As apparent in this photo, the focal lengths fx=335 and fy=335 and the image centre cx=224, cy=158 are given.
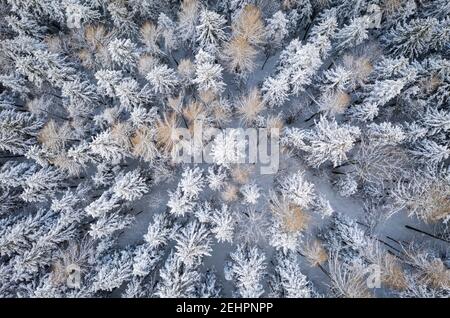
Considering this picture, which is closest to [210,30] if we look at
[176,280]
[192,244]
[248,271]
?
[192,244]

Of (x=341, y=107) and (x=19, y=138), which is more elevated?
(x=341, y=107)

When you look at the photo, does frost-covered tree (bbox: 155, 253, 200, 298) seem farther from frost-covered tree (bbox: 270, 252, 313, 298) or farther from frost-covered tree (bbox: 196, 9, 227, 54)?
frost-covered tree (bbox: 196, 9, 227, 54)

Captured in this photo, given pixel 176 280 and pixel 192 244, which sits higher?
pixel 192 244

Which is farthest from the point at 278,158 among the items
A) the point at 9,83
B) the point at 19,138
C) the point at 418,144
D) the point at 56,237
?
the point at 9,83

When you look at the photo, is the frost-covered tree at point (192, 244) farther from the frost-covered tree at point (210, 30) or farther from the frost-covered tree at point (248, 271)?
the frost-covered tree at point (210, 30)

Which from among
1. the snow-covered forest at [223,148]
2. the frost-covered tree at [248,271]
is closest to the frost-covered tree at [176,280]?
the snow-covered forest at [223,148]

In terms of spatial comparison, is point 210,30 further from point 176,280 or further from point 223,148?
point 176,280
